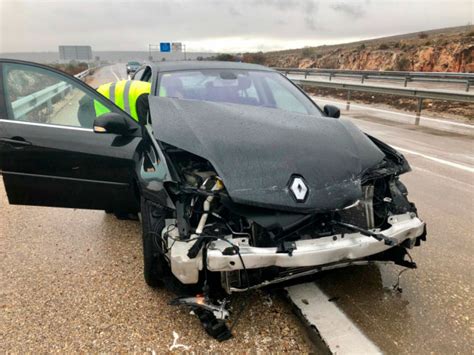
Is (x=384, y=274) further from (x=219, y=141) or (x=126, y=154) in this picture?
(x=126, y=154)

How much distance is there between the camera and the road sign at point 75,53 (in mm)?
45688

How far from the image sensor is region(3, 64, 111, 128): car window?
137 inches

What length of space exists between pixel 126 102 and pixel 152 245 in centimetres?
308

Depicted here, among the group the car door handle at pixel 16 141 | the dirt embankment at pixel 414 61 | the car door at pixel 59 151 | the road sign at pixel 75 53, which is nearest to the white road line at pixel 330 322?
the car door at pixel 59 151

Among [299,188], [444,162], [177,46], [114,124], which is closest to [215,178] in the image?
[299,188]

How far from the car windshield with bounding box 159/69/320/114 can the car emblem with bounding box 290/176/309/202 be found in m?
1.50

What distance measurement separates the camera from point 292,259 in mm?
2312

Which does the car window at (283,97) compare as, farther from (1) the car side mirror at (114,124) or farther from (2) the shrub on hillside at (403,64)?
(2) the shrub on hillside at (403,64)

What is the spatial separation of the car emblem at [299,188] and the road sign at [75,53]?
4875 centimetres

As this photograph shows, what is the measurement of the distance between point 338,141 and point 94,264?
7.33 feet

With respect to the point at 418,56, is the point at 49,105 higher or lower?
lower

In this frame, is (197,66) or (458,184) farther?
(458,184)

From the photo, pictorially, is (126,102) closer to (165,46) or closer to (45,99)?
(45,99)

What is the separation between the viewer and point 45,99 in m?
3.56
